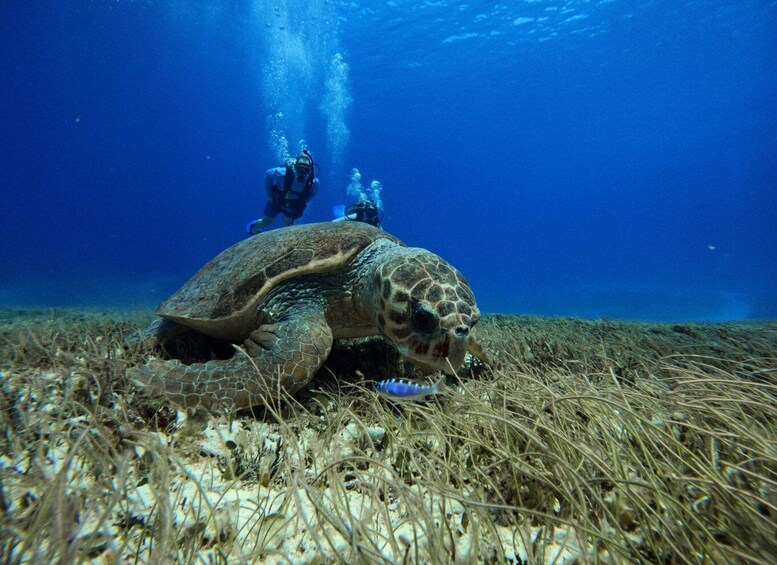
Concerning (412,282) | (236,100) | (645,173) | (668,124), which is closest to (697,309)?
(412,282)

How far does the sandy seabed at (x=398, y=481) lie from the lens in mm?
914

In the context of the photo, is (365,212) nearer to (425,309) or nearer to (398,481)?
(425,309)

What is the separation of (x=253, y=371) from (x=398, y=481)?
166 centimetres

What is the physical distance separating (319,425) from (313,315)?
118 centimetres

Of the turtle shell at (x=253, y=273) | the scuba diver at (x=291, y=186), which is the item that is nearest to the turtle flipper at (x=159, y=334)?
the turtle shell at (x=253, y=273)

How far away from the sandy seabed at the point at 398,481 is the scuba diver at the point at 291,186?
10.1 meters

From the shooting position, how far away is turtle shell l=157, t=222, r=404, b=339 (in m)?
2.99

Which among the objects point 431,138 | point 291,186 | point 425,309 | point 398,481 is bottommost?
point 398,481

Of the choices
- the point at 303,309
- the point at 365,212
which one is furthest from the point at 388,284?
the point at 365,212

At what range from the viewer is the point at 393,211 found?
133625mm

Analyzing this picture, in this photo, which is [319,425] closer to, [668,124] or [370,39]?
[370,39]

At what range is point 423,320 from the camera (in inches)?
102

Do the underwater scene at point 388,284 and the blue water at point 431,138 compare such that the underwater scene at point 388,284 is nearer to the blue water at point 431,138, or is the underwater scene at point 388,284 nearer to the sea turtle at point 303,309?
the sea turtle at point 303,309

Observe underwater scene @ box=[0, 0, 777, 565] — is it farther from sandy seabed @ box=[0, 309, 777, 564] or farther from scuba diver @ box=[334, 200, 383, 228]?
scuba diver @ box=[334, 200, 383, 228]
